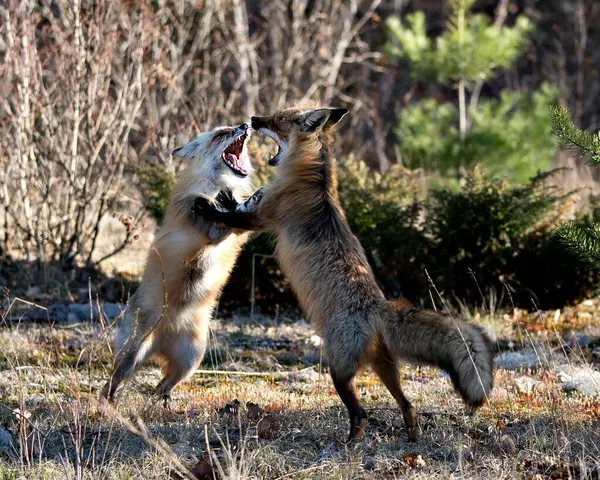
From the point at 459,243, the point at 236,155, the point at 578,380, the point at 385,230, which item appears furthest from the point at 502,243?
the point at 236,155

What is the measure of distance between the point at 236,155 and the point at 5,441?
295cm

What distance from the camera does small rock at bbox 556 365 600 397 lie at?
20.5ft

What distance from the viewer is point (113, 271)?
10055mm

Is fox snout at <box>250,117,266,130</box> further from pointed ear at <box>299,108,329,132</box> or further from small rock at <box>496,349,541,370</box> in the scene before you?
small rock at <box>496,349,541,370</box>

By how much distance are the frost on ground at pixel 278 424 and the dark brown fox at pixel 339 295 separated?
0.38 meters

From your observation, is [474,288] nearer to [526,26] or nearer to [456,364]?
[456,364]

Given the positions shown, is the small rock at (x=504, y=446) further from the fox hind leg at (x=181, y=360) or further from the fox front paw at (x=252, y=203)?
the fox hind leg at (x=181, y=360)

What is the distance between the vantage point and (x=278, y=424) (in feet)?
17.3

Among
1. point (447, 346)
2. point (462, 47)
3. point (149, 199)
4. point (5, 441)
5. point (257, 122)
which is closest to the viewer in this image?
point (447, 346)

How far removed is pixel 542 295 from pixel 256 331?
10.2 feet

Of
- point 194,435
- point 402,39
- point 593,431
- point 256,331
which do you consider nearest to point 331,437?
point 194,435

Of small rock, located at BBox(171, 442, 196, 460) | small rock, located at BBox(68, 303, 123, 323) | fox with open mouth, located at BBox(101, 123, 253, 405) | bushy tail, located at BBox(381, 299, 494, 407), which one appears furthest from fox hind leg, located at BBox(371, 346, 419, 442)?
small rock, located at BBox(68, 303, 123, 323)

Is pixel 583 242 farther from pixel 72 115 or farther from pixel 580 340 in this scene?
pixel 72 115

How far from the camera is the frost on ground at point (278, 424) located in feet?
14.6
